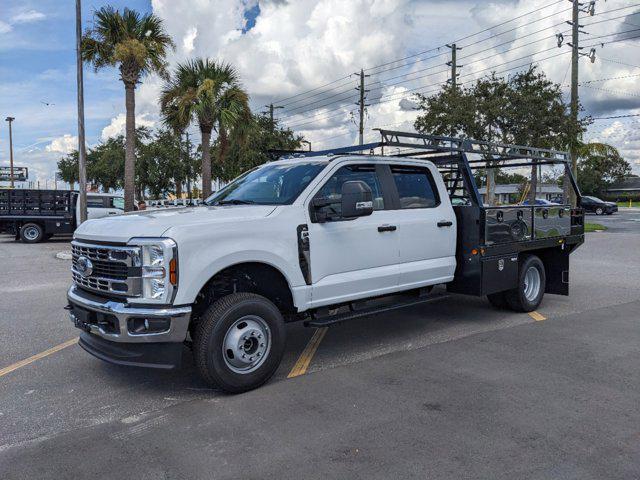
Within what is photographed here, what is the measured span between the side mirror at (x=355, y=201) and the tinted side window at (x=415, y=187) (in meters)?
1.08

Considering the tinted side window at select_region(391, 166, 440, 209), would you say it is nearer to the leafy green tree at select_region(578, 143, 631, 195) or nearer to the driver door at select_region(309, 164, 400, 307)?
the driver door at select_region(309, 164, 400, 307)

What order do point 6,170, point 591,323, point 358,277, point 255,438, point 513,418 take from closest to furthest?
1. point 255,438
2. point 513,418
3. point 358,277
4. point 591,323
5. point 6,170

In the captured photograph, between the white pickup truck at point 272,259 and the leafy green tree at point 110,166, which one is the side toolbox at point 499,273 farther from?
the leafy green tree at point 110,166

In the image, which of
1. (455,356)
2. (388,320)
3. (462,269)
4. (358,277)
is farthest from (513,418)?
(388,320)

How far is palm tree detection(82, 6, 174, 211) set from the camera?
17875mm

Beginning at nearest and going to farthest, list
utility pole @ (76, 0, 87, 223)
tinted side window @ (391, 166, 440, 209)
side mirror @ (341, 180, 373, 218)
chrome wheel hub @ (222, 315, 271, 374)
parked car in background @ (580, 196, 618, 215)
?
chrome wheel hub @ (222, 315, 271, 374)
side mirror @ (341, 180, 373, 218)
tinted side window @ (391, 166, 440, 209)
utility pole @ (76, 0, 87, 223)
parked car in background @ (580, 196, 618, 215)

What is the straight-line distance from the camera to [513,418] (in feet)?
13.5

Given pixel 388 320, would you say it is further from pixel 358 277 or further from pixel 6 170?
pixel 6 170

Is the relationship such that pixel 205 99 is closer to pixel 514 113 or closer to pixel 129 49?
pixel 129 49

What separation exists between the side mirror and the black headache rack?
1102 mm

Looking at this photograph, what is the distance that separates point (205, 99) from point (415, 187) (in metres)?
16.5

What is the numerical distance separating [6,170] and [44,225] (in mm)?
92788

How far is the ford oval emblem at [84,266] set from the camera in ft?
15.7

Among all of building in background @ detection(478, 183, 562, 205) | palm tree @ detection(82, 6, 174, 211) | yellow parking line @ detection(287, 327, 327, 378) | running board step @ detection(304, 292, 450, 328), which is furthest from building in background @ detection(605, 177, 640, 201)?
yellow parking line @ detection(287, 327, 327, 378)
